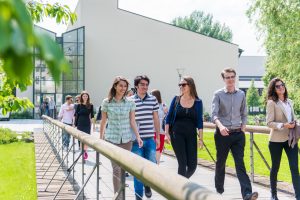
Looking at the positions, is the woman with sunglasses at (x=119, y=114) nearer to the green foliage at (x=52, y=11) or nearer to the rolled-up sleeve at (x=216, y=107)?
the rolled-up sleeve at (x=216, y=107)

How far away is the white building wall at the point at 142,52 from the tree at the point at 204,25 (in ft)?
118

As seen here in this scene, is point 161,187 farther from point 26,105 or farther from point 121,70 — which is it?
point 121,70

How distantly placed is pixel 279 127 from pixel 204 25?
87.7m

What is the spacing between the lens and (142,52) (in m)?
55.1

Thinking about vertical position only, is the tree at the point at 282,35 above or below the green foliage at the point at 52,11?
above

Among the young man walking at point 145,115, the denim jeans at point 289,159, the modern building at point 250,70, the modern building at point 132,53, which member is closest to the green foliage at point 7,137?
the young man walking at point 145,115

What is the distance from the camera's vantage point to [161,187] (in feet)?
6.57

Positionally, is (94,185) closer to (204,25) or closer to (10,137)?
(10,137)

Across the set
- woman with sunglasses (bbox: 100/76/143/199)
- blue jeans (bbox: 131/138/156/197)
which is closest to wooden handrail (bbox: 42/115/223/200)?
woman with sunglasses (bbox: 100/76/143/199)

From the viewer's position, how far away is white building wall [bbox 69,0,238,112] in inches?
2119

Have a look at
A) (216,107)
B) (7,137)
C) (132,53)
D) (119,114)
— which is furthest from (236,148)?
(132,53)

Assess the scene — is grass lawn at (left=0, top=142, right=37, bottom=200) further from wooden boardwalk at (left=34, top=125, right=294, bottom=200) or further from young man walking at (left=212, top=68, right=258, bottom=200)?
young man walking at (left=212, top=68, right=258, bottom=200)

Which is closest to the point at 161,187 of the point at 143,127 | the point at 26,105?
the point at 26,105

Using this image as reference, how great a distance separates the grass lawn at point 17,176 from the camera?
30.2ft
